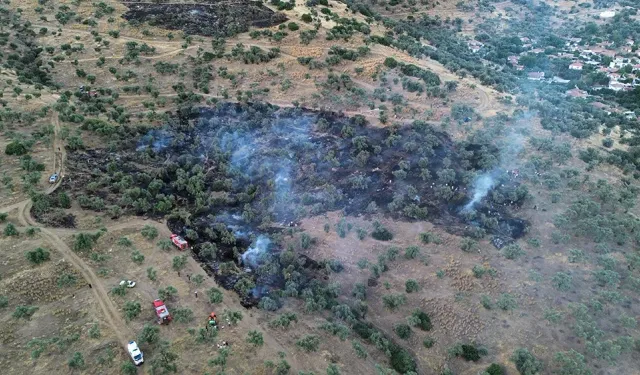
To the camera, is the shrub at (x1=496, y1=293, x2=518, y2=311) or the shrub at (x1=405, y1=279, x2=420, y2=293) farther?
the shrub at (x1=405, y1=279, x2=420, y2=293)

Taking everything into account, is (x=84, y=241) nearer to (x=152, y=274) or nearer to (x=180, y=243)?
(x=152, y=274)

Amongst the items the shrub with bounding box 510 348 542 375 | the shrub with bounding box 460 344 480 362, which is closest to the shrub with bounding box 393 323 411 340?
the shrub with bounding box 460 344 480 362

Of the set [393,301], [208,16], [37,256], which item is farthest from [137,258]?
[208,16]

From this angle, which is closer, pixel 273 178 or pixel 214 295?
pixel 214 295

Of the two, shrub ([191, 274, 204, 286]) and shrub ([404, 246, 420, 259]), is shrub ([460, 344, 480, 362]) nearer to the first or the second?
shrub ([404, 246, 420, 259])

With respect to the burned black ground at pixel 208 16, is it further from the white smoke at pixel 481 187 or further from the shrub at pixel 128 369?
the shrub at pixel 128 369

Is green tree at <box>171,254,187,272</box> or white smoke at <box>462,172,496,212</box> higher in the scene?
white smoke at <box>462,172,496,212</box>

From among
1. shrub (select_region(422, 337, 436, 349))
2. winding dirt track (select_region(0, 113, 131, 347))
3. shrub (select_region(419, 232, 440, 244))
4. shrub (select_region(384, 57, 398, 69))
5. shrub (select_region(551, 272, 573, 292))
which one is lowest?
winding dirt track (select_region(0, 113, 131, 347))

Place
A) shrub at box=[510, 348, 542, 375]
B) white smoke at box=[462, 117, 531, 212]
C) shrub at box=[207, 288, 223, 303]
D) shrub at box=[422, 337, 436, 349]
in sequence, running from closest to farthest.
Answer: shrub at box=[510, 348, 542, 375], shrub at box=[422, 337, 436, 349], shrub at box=[207, 288, 223, 303], white smoke at box=[462, 117, 531, 212]

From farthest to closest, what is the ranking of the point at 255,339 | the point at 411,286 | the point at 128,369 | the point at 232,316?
the point at 411,286, the point at 232,316, the point at 255,339, the point at 128,369
